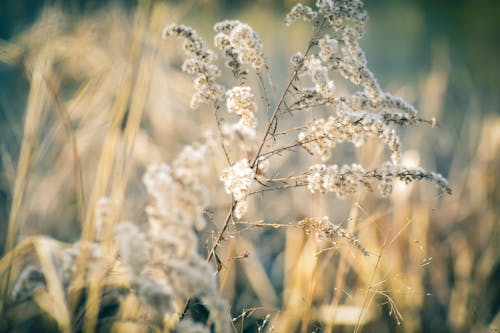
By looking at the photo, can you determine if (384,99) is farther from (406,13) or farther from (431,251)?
(406,13)

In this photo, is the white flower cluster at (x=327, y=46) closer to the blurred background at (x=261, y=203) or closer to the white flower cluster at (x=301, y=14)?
the white flower cluster at (x=301, y=14)

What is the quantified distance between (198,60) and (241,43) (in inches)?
5.3

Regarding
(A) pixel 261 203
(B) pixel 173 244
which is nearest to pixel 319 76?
(B) pixel 173 244

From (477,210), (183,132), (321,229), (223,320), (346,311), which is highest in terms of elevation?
(183,132)

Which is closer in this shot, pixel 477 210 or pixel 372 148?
pixel 372 148

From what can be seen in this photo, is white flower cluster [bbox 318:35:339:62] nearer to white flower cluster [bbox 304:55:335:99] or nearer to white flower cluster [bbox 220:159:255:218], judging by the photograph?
white flower cluster [bbox 304:55:335:99]

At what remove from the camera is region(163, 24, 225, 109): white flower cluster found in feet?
3.59

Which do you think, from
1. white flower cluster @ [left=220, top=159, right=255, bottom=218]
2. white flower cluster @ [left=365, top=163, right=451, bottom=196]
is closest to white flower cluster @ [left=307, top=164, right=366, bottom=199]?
white flower cluster @ [left=365, top=163, right=451, bottom=196]

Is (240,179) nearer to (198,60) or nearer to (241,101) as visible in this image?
(241,101)

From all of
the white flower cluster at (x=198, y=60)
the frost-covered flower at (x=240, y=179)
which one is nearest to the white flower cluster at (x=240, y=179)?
the frost-covered flower at (x=240, y=179)

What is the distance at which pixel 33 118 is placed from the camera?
3.42 feet

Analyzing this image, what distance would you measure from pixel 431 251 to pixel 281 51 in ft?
11.9

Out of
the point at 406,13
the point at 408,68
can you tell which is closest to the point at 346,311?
the point at 408,68

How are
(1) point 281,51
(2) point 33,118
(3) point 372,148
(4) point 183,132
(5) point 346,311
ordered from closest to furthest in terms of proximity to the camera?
(2) point 33,118 → (5) point 346,311 → (3) point 372,148 → (4) point 183,132 → (1) point 281,51
